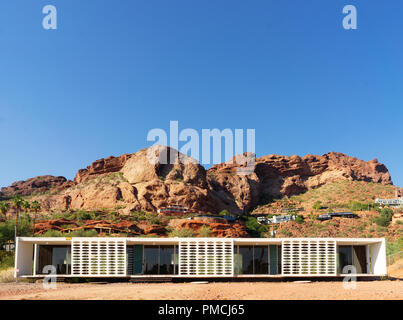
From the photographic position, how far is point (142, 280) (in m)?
22.7

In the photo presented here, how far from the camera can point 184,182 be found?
251 ft

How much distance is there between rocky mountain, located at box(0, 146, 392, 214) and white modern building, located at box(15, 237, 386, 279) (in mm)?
45535

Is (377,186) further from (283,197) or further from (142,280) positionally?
(142,280)

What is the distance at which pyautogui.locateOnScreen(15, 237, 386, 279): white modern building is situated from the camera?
22.3 metres

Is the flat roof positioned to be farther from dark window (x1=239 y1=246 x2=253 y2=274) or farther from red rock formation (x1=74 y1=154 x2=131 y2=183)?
red rock formation (x1=74 y1=154 x2=131 y2=183)

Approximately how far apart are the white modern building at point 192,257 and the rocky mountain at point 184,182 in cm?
4553

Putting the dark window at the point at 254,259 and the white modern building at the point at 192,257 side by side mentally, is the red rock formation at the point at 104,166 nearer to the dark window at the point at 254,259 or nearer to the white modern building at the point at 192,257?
the white modern building at the point at 192,257

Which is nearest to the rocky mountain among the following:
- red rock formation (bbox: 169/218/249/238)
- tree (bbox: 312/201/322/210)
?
red rock formation (bbox: 169/218/249/238)

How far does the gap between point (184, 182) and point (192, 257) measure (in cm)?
5399

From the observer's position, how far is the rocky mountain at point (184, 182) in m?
72.9

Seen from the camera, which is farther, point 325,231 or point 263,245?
point 325,231

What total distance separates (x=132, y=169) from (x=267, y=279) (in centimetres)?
5836
